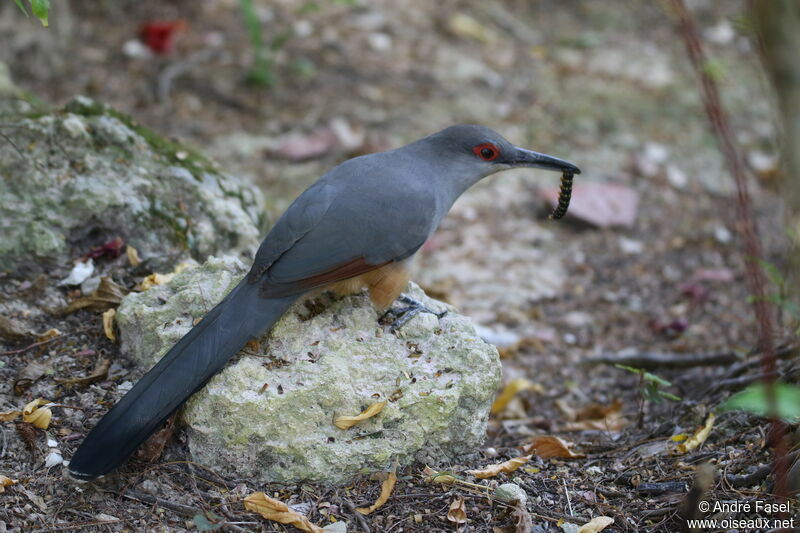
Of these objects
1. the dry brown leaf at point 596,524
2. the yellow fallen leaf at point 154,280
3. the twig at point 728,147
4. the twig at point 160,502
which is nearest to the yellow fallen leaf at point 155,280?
the yellow fallen leaf at point 154,280

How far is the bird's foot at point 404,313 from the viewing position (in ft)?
11.3

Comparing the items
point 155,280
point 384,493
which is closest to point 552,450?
point 384,493

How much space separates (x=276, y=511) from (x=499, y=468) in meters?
0.95

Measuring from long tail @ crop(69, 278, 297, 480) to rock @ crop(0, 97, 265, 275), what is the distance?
1120mm

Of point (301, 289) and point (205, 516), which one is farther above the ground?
point (301, 289)

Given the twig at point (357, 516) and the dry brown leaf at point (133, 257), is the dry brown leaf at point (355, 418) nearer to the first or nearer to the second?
the twig at point (357, 516)

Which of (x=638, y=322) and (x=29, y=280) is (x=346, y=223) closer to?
(x=29, y=280)

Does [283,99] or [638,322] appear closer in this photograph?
[638,322]

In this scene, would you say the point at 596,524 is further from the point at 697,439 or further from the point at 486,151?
the point at 486,151

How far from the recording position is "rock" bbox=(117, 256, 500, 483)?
118 inches

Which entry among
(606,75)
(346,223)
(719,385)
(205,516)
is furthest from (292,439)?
(606,75)

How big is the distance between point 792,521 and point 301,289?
197 cm

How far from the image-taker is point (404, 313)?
3.53 metres

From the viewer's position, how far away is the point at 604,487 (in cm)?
323
